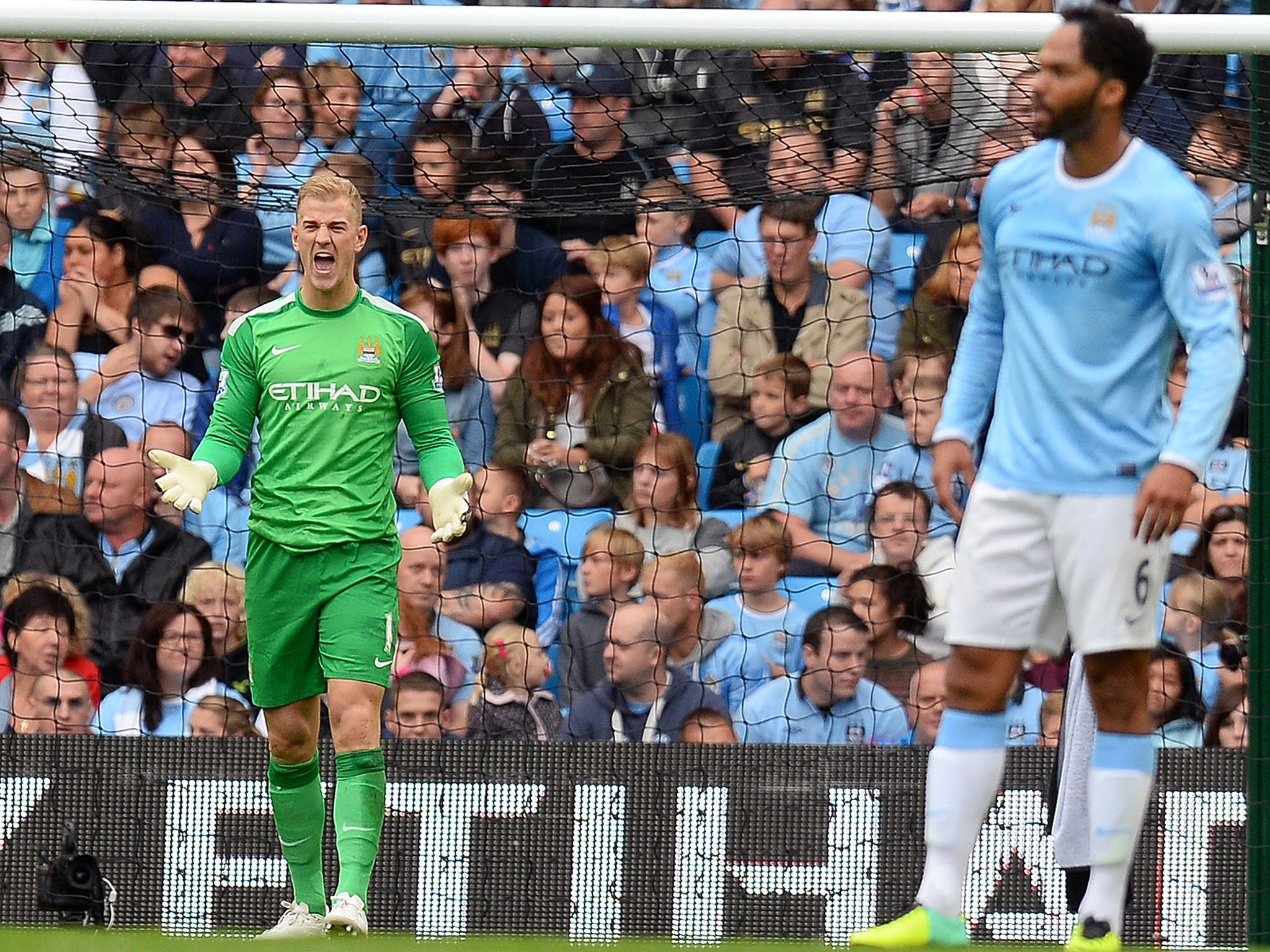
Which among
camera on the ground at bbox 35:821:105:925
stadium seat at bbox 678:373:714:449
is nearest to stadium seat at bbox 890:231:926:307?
stadium seat at bbox 678:373:714:449

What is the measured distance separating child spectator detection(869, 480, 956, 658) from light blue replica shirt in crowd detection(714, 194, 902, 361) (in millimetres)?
587

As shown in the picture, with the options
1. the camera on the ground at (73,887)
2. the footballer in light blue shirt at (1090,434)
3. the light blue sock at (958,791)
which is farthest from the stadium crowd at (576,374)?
the light blue sock at (958,791)

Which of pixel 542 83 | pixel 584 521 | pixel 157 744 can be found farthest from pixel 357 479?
pixel 542 83

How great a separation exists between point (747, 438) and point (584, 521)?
0.72m

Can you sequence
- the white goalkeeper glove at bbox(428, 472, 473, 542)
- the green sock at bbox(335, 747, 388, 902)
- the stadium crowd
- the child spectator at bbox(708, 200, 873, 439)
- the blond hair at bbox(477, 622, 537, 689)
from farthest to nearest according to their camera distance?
the child spectator at bbox(708, 200, 873, 439), the blond hair at bbox(477, 622, 537, 689), the stadium crowd, the white goalkeeper glove at bbox(428, 472, 473, 542), the green sock at bbox(335, 747, 388, 902)

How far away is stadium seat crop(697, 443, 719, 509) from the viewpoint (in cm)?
658

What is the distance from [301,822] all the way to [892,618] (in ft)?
8.17

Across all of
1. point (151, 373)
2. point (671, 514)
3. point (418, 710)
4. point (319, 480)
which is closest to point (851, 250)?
point (671, 514)

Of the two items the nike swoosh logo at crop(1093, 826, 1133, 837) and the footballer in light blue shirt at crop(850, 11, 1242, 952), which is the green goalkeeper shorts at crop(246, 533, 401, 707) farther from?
the nike swoosh logo at crop(1093, 826, 1133, 837)

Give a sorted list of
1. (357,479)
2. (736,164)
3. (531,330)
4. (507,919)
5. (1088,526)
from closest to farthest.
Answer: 1. (1088,526)
2. (357,479)
3. (507,919)
4. (736,164)
5. (531,330)

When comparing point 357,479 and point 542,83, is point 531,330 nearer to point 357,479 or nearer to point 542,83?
point 542,83

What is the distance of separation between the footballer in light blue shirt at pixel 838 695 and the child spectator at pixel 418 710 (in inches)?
42.7

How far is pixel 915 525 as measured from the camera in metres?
6.41

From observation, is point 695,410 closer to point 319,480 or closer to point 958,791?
point 319,480
